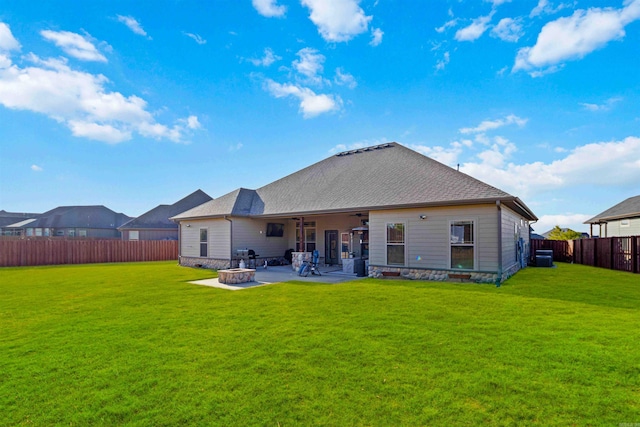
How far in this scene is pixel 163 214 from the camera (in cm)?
3064

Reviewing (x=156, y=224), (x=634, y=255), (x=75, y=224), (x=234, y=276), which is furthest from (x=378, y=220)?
(x=75, y=224)

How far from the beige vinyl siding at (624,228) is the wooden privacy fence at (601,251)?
16.9ft

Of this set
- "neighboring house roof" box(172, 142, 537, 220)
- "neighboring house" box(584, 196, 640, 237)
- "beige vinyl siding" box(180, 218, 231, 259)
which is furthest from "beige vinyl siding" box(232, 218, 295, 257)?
"neighboring house" box(584, 196, 640, 237)

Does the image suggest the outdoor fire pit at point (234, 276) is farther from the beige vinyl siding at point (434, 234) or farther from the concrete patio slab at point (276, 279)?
the beige vinyl siding at point (434, 234)

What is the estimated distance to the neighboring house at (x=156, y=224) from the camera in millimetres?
28906

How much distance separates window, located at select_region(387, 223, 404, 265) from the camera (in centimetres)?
1198

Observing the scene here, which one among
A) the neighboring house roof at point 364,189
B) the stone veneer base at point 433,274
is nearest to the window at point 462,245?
the stone veneer base at point 433,274

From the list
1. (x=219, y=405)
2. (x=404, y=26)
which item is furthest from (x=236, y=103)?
(x=219, y=405)

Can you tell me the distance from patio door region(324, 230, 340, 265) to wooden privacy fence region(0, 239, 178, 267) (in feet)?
43.4

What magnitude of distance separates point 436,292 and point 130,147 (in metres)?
17.8

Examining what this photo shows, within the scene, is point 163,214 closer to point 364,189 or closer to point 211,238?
point 211,238

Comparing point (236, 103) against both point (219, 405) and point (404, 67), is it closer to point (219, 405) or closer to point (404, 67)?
point (404, 67)

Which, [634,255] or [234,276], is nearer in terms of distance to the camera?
[234,276]

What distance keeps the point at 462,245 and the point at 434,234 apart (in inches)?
38.5
